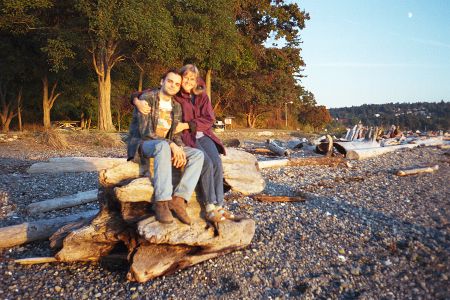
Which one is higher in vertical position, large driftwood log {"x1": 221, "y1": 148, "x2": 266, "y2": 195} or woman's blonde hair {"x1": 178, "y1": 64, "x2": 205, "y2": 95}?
woman's blonde hair {"x1": 178, "y1": 64, "x2": 205, "y2": 95}

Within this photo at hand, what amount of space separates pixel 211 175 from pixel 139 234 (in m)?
1.06

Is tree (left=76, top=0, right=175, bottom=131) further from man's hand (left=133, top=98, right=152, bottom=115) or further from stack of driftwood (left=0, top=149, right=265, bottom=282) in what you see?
stack of driftwood (left=0, top=149, right=265, bottom=282)

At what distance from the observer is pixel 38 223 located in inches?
203

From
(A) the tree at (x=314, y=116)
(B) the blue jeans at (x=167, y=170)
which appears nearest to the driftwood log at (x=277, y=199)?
(B) the blue jeans at (x=167, y=170)

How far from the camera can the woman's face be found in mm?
4613

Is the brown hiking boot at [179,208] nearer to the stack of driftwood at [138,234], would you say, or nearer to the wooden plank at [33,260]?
the stack of driftwood at [138,234]

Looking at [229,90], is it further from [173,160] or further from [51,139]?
[173,160]

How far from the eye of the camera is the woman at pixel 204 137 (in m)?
4.51

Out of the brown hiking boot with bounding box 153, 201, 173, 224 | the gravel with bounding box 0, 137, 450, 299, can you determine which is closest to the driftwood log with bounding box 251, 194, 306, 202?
the gravel with bounding box 0, 137, 450, 299

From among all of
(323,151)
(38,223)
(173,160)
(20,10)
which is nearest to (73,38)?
(20,10)

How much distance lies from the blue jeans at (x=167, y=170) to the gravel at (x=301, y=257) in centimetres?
89

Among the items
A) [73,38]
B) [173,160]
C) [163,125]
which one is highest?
[73,38]

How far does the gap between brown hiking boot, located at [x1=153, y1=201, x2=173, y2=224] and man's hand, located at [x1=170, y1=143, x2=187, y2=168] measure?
44 centimetres

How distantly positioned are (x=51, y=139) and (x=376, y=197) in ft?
37.7
